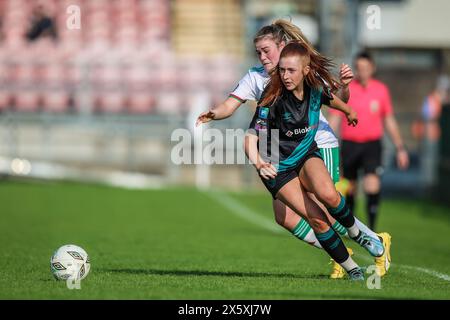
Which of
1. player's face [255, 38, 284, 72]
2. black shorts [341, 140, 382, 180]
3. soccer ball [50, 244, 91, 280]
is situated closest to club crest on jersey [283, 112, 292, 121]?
player's face [255, 38, 284, 72]

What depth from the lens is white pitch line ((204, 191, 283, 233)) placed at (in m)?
16.5

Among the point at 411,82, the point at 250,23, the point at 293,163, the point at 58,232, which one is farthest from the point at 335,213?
the point at 411,82

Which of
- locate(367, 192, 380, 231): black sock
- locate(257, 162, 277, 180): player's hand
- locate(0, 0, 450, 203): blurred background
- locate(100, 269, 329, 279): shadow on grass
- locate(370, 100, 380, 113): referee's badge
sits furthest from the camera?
locate(0, 0, 450, 203): blurred background

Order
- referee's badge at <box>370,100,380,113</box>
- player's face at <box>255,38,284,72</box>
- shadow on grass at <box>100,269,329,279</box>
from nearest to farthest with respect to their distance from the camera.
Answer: player's face at <box>255,38,284,72</box>, shadow on grass at <box>100,269,329,279</box>, referee's badge at <box>370,100,380,113</box>

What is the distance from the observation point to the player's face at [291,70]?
26.0ft

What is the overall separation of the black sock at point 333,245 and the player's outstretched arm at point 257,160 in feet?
2.46

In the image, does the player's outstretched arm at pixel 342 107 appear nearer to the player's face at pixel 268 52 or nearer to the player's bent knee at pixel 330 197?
the player's face at pixel 268 52

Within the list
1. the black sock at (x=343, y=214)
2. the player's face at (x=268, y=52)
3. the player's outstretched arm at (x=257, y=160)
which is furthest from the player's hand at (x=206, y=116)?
the black sock at (x=343, y=214)

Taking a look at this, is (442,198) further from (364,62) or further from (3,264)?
(3,264)

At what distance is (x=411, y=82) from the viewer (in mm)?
30875

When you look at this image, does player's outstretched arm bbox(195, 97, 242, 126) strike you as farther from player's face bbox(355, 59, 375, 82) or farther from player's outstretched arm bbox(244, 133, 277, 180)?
player's face bbox(355, 59, 375, 82)

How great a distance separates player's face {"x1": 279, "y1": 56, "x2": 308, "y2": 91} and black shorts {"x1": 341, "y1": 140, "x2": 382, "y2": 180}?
19.1 feet

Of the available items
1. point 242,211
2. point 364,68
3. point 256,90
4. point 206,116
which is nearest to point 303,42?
point 256,90
